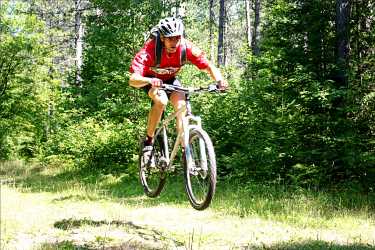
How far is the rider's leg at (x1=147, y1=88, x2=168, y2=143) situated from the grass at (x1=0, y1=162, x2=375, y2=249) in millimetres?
1732

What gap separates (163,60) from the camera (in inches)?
245

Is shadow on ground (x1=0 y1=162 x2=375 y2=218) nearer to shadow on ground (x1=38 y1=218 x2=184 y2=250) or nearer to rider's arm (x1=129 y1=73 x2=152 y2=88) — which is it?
shadow on ground (x1=38 y1=218 x2=184 y2=250)

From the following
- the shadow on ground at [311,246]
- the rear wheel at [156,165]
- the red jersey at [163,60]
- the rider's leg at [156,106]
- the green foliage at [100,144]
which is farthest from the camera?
the green foliage at [100,144]

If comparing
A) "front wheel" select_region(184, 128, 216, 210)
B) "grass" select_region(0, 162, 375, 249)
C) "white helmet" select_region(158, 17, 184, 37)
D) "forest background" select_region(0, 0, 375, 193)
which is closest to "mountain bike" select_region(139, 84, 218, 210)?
"front wheel" select_region(184, 128, 216, 210)

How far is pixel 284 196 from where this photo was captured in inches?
441

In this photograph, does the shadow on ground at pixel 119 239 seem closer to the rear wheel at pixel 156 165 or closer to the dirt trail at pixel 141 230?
the dirt trail at pixel 141 230

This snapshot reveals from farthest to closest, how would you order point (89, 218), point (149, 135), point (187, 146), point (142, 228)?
point (89, 218), point (142, 228), point (149, 135), point (187, 146)

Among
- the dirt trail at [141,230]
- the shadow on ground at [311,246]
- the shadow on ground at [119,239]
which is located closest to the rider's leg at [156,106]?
the shadow on ground at [119,239]

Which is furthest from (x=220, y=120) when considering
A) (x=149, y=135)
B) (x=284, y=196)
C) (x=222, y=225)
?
(x=149, y=135)

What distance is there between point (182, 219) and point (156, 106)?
3491mm

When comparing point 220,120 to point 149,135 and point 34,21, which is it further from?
point 34,21

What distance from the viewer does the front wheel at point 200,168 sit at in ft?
18.0

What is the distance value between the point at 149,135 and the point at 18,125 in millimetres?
16313

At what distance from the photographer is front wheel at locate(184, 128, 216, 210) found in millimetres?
5473
